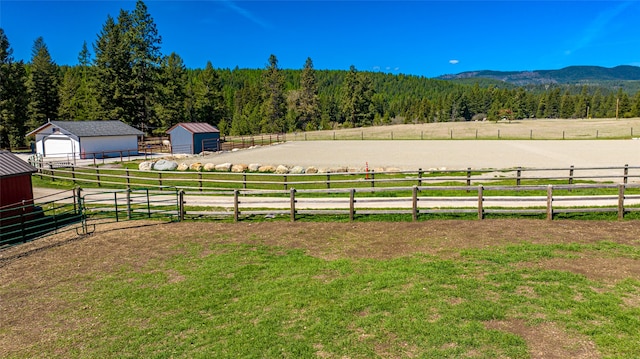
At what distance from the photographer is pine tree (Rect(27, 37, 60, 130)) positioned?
63.0 meters

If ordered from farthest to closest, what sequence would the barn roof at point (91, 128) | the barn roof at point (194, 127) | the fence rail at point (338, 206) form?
the barn roof at point (194, 127), the barn roof at point (91, 128), the fence rail at point (338, 206)

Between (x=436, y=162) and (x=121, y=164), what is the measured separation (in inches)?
1018

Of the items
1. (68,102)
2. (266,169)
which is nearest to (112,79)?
(68,102)

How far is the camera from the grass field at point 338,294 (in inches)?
266

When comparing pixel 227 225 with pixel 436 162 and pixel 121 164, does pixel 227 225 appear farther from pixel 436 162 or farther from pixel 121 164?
pixel 121 164

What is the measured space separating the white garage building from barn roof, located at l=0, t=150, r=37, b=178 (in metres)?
23.8

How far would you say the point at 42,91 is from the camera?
212ft

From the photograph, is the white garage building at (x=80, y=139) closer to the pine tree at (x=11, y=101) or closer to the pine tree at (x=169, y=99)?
the pine tree at (x=11, y=101)

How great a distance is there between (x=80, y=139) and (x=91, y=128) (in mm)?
2555

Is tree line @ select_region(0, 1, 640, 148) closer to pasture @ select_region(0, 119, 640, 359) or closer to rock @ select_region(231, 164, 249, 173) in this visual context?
rock @ select_region(231, 164, 249, 173)

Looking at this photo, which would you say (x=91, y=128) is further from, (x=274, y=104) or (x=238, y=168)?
(x=274, y=104)

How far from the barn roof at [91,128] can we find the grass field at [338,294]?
32.8 meters

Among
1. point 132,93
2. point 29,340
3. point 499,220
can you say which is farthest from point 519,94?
point 29,340

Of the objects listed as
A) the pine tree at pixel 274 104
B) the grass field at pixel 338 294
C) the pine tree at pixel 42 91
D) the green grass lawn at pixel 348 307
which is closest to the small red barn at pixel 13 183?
the grass field at pixel 338 294
